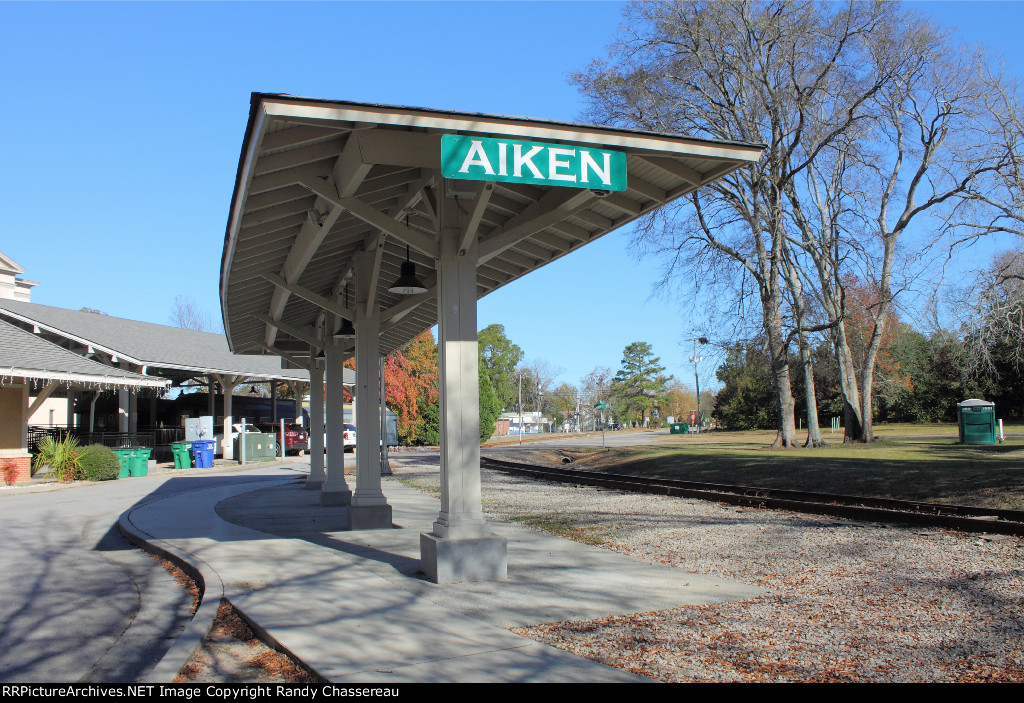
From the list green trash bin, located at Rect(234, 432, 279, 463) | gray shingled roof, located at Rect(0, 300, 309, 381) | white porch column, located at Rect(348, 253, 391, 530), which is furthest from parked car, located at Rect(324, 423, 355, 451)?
white porch column, located at Rect(348, 253, 391, 530)

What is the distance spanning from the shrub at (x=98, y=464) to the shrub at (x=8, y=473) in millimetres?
1734

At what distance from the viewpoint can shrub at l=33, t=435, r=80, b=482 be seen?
23.0 metres

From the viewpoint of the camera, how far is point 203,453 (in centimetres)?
2961

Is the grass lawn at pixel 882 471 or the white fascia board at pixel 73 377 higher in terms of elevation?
the white fascia board at pixel 73 377

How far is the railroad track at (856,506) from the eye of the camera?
996 centimetres

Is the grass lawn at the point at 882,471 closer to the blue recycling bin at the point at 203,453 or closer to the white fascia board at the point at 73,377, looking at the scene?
the blue recycling bin at the point at 203,453

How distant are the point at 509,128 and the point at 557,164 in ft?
1.72

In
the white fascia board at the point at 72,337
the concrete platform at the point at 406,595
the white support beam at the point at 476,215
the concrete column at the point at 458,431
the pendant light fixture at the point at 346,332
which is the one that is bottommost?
the concrete platform at the point at 406,595

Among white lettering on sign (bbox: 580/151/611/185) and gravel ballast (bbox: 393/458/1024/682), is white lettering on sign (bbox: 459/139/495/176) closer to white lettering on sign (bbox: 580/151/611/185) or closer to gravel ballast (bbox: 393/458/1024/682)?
white lettering on sign (bbox: 580/151/611/185)

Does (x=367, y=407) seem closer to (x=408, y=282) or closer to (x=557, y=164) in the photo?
(x=408, y=282)

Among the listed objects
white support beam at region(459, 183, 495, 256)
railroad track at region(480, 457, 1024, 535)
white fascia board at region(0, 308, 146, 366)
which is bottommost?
railroad track at region(480, 457, 1024, 535)

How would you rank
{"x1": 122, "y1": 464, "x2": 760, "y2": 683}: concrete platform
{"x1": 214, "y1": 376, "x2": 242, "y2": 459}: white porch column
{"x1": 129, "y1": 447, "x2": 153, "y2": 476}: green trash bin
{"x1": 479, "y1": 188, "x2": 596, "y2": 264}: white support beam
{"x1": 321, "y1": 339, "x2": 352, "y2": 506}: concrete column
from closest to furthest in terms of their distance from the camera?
Result: {"x1": 122, "y1": 464, "x2": 760, "y2": 683}: concrete platform
{"x1": 479, "y1": 188, "x2": 596, "y2": 264}: white support beam
{"x1": 321, "y1": 339, "x2": 352, "y2": 506}: concrete column
{"x1": 129, "y1": 447, "x2": 153, "y2": 476}: green trash bin
{"x1": 214, "y1": 376, "x2": 242, "y2": 459}: white porch column

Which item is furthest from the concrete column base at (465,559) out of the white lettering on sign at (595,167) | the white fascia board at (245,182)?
the white fascia board at (245,182)

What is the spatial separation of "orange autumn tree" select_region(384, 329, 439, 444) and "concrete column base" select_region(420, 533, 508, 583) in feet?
134
